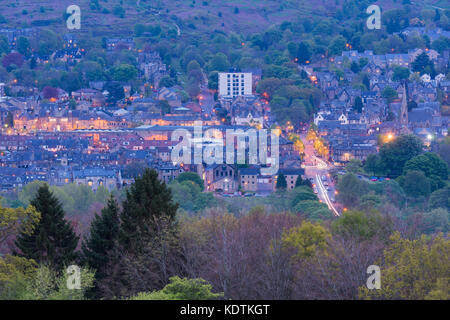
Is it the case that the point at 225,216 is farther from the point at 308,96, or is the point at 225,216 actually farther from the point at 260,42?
the point at 260,42

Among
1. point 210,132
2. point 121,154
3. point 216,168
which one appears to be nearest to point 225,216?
point 216,168

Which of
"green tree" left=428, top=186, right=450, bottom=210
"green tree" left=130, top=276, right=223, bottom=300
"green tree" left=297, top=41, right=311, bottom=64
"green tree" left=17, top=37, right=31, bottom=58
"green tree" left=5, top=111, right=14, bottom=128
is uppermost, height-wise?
"green tree" left=17, top=37, right=31, bottom=58

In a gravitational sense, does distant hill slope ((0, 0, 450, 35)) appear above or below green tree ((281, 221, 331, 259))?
above

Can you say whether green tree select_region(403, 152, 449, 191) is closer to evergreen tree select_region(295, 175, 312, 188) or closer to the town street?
the town street

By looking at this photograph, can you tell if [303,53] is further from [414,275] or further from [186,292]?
[186,292]

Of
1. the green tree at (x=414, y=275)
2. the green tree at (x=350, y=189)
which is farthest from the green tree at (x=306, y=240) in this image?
the green tree at (x=350, y=189)

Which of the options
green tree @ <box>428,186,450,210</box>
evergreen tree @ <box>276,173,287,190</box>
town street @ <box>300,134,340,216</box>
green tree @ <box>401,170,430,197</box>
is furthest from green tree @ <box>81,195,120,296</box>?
green tree @ <box>401,170,430,197</box>
